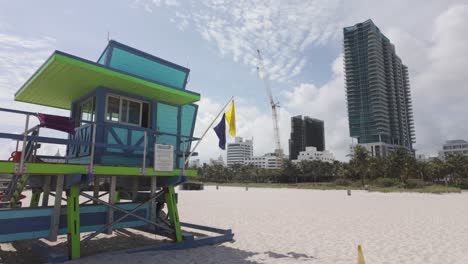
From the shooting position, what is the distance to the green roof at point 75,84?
7977 mm

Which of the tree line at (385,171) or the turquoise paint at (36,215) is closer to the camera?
the turquoise paint at (36,215)

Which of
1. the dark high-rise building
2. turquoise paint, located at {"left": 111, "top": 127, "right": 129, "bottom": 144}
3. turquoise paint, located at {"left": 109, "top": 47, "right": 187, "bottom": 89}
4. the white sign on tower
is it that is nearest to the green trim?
the white sign on tower

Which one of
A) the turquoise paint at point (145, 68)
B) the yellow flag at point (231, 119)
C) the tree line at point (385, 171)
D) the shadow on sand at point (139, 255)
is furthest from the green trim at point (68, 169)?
the tree line at point (385, 171)

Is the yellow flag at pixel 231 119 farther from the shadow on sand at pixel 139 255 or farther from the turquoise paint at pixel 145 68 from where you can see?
the shadow on sand at pixel 139 255

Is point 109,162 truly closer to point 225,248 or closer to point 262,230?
point 225,248

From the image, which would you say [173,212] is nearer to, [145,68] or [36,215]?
[36,215]

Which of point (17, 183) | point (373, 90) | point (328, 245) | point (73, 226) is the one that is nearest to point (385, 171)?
point (328, 245)

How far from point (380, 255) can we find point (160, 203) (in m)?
7.54

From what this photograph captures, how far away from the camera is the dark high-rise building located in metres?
171

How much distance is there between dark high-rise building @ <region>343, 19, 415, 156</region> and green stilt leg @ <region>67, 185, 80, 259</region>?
181m

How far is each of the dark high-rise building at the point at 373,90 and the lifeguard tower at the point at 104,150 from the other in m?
178

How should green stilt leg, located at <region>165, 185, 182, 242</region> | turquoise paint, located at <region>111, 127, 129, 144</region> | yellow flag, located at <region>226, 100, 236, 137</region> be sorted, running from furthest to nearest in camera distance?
yellow flag, located at <region>226, 100, 236, 137</region>
green stilt leg, located at <region>165, 185, 182, 242</region>
turquoise paint, located at <region>111, 127, 129, 144</region>

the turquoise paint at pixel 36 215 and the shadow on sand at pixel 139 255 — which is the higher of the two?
the turquoise paint at pixel 36 215

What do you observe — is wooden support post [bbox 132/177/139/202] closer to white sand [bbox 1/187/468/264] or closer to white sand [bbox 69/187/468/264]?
white sand [bbox 1/187/468/264]
